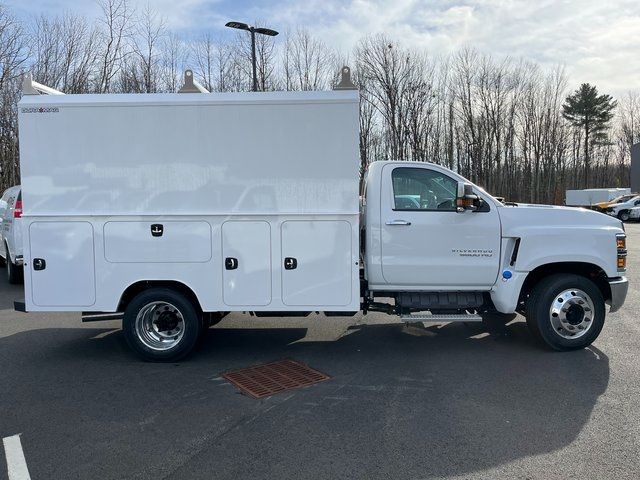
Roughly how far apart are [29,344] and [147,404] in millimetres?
2998

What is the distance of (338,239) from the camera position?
18.1 ft

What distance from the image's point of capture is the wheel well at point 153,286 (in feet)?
18.8

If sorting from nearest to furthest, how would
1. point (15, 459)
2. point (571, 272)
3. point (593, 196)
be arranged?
point (15, 459) → point (571, 272) → point (593, 196)

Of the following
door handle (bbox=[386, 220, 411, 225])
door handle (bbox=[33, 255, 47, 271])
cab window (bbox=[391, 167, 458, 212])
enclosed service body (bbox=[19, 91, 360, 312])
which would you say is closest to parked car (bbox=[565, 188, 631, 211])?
cab window (bbox=[391, 167, 458, 212])

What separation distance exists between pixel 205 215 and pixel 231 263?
598mm

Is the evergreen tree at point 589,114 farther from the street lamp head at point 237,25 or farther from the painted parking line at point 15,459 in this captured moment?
the painted parking line at point 15,459

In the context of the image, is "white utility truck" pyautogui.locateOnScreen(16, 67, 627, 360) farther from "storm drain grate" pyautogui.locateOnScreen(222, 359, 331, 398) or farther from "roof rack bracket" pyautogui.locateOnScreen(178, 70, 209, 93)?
"storm drain grate" pyautogui.locateOnScreen(222, 359, 331, 398)

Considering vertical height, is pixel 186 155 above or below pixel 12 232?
above

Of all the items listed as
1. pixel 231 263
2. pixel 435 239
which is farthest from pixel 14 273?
pixel 435 239

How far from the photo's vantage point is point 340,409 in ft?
14.6

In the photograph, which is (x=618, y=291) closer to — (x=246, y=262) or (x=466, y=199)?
(x=466, y=199)

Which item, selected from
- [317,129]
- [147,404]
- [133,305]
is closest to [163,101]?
[317,129]

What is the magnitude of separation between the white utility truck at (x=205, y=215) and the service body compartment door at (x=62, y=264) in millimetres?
11

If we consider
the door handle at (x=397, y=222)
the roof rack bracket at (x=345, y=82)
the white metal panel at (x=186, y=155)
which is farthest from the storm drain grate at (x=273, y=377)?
the roof rack bracket at (x=345, y=82)
